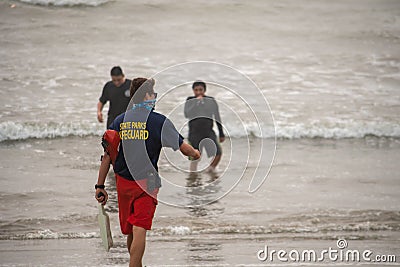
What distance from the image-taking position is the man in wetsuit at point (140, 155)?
19.2ft

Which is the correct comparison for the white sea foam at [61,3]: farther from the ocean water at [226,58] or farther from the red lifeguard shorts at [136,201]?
the red lifeguard shorts at [136,201]

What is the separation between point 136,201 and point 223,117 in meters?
10.8

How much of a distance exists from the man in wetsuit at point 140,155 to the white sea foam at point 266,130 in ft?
29.9

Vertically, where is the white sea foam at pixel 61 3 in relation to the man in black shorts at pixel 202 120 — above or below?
above

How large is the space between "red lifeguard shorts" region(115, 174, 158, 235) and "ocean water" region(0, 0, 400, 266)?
105cm

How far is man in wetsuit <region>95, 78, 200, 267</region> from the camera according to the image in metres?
5.85

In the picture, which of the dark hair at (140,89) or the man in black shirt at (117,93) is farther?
the man in black shirt at (117,93)

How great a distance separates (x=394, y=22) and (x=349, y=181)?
14.2 meters

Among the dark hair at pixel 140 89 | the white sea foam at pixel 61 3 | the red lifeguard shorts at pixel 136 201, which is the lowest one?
the red lifeguard shorts at pixel 136 201

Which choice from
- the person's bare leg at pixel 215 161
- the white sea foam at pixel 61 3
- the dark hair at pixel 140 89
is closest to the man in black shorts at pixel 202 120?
the person's bare leg at pixel 215 161

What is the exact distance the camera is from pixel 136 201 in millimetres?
5910

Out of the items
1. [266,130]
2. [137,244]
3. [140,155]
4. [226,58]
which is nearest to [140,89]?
[140,155]

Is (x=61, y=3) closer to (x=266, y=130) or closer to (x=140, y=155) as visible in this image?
(x=266, y=130)

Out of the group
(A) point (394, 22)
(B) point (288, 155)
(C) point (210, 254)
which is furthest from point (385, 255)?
(A) point (394, 22)
